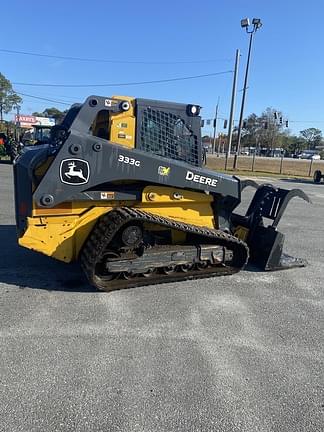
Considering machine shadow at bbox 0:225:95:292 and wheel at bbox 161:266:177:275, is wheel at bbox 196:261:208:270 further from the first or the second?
machine shadow at bbox 0:225:95:292

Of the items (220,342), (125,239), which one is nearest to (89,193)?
(125,239)

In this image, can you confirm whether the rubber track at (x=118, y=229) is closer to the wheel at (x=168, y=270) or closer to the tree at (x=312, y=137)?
the wheel at (x=168, y=270)

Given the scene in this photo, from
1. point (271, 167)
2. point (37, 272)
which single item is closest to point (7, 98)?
point (271, 167)

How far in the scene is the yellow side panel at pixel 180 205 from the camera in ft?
15.1

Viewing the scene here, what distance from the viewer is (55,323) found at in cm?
360

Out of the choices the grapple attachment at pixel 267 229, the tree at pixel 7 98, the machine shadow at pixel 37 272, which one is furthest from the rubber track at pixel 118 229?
the tree at pixel 7 98

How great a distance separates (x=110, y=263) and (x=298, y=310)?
2314 mm

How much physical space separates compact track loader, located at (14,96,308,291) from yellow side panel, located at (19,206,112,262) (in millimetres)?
12

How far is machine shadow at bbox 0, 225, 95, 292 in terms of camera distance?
4.49 meters

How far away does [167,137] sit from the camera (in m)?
4.65

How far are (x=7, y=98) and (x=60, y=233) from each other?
7349cm

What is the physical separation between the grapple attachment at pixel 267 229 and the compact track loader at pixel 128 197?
14cm

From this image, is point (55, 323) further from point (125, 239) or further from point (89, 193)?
point (89, 193)

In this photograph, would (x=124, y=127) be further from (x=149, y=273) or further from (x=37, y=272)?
(x=37, y=272)
